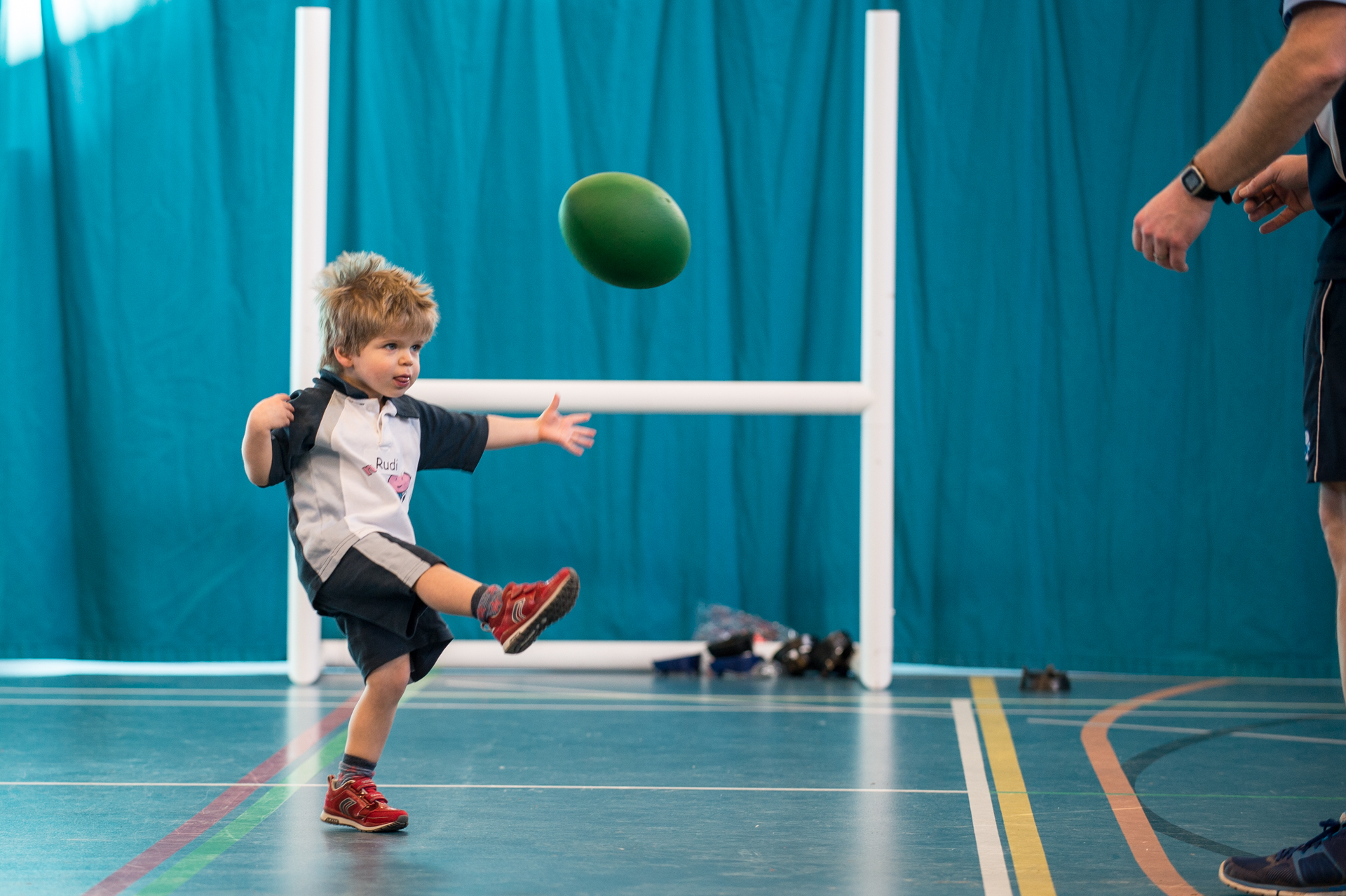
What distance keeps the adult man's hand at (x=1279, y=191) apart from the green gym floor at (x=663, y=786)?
0.94m

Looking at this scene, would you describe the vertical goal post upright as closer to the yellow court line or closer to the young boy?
the yellow court line

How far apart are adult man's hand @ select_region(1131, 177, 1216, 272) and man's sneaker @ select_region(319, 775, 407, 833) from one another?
1351 millimetres

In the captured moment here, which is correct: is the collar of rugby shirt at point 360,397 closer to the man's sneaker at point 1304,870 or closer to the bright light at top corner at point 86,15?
the man's sneaker at point 1304,870

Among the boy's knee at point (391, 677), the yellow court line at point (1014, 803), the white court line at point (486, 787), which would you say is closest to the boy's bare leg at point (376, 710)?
the boy's knee at point (391, 677)

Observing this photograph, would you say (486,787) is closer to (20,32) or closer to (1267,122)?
(1267,122)

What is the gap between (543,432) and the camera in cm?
216

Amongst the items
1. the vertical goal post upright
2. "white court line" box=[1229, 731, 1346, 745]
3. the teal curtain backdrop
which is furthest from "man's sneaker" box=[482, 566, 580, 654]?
the teal curtain backdrop

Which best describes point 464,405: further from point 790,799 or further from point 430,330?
point 790,799

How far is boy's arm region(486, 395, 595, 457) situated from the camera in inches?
84.9

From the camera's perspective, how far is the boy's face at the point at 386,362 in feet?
6.57

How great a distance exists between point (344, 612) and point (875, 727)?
4.51 ft

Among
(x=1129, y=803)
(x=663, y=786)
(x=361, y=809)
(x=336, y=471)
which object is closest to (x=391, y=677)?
(x=361, y=809)

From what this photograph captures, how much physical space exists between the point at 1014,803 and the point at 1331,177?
111cm

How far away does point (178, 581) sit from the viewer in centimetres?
389
